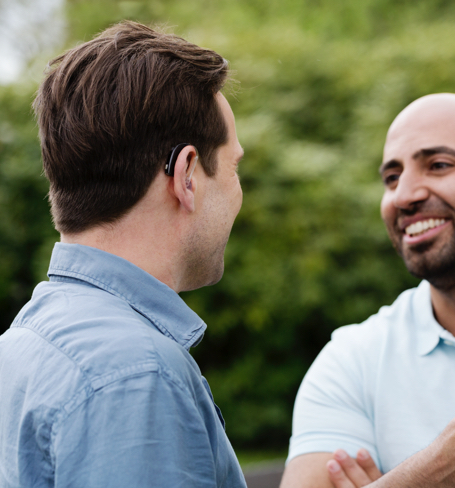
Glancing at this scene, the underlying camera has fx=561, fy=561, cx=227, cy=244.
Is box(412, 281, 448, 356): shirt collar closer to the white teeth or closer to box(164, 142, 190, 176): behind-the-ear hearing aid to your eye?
the white teeth

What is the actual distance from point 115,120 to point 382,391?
4.31 feet

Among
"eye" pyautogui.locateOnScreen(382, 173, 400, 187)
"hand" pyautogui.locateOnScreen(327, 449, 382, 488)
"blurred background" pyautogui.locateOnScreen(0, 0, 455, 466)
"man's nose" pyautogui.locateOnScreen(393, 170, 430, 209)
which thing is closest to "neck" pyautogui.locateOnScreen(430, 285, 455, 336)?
"man's nose" pyautogui.locateOnScreen(393, 170, 430, 209)

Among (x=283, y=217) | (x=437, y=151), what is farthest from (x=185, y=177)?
(x=283, y=217)

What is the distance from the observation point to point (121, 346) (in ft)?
3.27

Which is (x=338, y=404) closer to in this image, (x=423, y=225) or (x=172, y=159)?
(x=423, y=225)

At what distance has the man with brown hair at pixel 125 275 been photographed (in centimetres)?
95

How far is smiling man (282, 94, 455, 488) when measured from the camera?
74.6 inches

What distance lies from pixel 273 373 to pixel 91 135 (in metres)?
5.02

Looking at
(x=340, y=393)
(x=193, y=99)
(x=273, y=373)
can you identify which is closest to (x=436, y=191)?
(x=340, y=393)

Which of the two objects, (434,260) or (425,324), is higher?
(434,260)

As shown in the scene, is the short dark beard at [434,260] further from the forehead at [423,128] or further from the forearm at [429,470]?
the forearm at [429,470]

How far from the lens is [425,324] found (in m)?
2.11

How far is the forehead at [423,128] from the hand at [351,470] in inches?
44.6

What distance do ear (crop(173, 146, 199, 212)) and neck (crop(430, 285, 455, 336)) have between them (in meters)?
1.23
